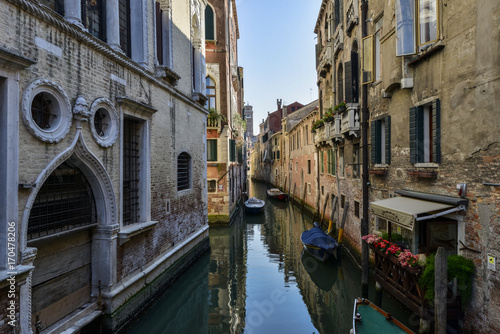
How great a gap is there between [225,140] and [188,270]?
7.80 metres

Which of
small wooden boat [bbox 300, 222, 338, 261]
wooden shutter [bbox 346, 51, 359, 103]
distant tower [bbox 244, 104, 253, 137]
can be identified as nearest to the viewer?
wooden shutter [bbox 346, 51, 359, 103]

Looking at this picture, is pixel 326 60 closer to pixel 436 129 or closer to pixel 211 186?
pixel 211 186

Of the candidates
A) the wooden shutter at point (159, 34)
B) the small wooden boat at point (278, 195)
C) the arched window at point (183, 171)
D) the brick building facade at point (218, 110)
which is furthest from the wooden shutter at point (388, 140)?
the small wooden boat at point (278, 195)

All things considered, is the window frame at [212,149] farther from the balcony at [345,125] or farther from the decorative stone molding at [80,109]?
the decorative stone molding at [80,109]

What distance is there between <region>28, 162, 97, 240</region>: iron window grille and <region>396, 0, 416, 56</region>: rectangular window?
6282mm

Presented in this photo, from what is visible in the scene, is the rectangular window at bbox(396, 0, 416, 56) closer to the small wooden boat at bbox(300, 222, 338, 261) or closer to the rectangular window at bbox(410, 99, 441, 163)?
the rectangular window at bbox(410, 99, 441, 163)

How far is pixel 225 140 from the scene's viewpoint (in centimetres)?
1547

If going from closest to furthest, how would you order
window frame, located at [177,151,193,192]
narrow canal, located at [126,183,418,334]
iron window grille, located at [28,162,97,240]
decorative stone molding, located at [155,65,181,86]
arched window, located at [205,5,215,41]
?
iron window grille, located at [28,162,97,240]
narrow canal, located at [126,183,418,334]
decorative stone molding, located at [155,65,181,86]
window frame, located at [177,151,193,192]
arched window, located at [205,5,215,41]

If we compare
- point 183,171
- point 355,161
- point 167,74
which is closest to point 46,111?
point 167,74

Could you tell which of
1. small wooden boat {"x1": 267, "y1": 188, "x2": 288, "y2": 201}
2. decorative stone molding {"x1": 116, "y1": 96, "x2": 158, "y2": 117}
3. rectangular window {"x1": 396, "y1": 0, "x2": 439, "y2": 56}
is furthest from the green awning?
small wooden boat {"x1": 267, "y1": 188, "x2": 288, "y2": 201}

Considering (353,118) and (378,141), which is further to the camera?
(353,118)

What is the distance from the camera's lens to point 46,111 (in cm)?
422

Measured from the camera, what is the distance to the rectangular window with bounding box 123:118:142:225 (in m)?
6.32

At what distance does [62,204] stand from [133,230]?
1418mm
